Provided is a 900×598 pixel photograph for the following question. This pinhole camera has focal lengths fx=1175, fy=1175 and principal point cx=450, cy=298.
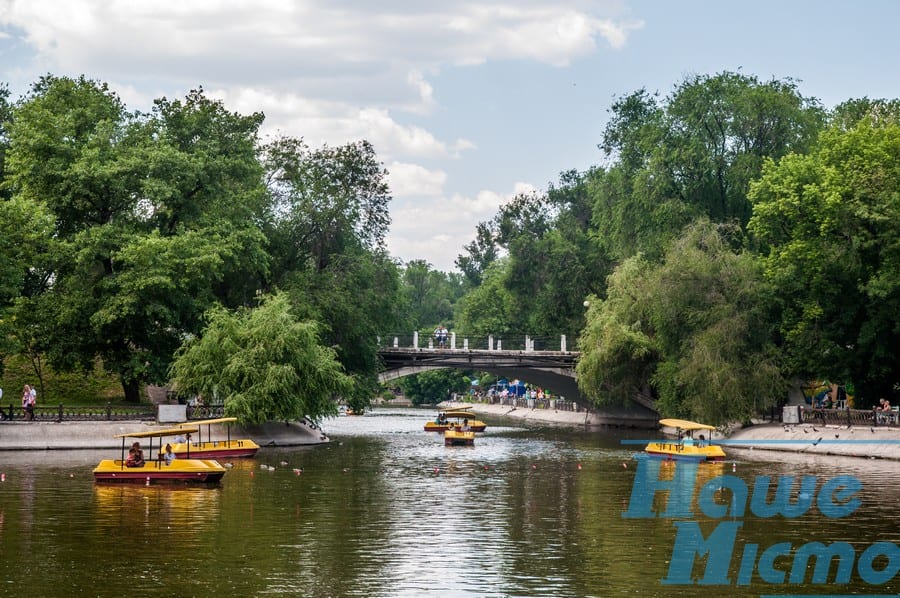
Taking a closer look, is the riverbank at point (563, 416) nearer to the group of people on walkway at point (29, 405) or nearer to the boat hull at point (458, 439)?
the boat hull at point (458, 439)

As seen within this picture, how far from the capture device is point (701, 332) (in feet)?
241

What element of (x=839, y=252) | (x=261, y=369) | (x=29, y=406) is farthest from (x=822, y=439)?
(x=29, y=406)

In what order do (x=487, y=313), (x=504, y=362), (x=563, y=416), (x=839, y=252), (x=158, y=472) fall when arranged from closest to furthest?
(x=158, y=472) → (x=839, y=252) → (x=504, y=362) → (x=563, y=416) → (x=487, y=313)

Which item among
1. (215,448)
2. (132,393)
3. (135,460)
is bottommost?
(215,448)

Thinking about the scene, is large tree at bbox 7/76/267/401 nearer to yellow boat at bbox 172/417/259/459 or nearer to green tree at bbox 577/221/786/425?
yellow boat at bbox 172/417/259/459

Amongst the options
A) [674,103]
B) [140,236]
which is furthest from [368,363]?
[674,103]

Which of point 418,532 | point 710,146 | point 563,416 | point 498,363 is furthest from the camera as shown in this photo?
point 563,416

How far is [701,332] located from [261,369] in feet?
90.1

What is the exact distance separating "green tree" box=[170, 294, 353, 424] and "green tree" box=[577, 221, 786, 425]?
856 inches

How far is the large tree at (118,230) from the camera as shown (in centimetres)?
6875

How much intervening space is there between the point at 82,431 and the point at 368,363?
2398 centimetres

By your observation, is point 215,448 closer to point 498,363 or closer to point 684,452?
point 684,452

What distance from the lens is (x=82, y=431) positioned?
2596 inches

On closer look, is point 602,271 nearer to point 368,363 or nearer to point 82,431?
point 368,363
